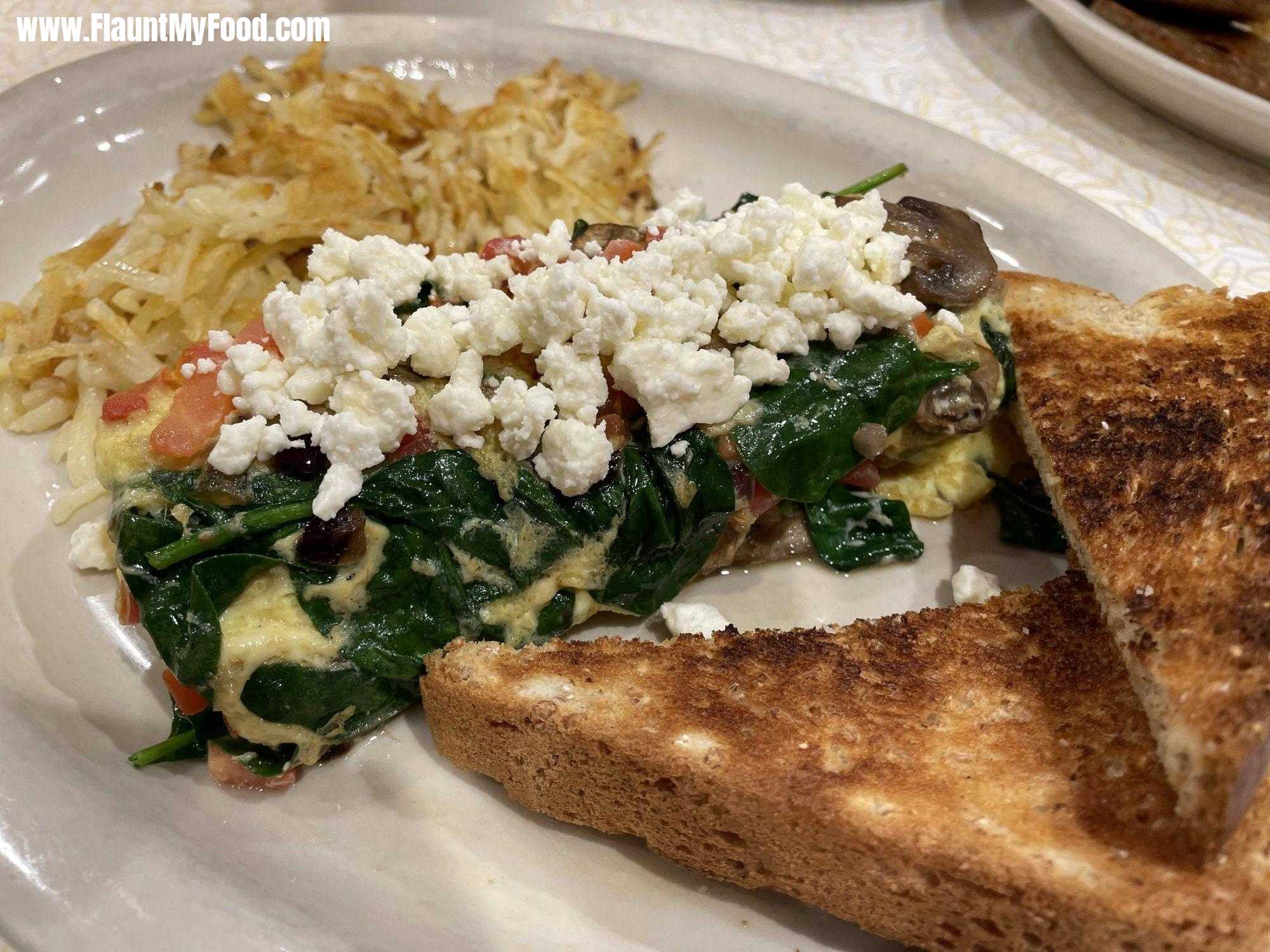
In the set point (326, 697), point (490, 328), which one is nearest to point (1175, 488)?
point (490, 328)

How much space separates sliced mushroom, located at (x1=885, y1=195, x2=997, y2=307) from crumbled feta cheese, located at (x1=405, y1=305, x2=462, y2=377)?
58.9 inches

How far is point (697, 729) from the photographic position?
234cm

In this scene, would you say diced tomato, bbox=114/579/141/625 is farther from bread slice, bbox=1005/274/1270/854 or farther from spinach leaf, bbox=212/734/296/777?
bread slice, bbox=1005/274/1270/854

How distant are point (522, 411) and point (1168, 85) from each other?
11.9 ft

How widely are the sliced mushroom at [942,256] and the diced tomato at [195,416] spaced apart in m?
2.02

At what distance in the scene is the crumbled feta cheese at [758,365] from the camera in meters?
2.76

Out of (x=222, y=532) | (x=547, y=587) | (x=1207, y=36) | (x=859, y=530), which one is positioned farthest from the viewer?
(x=1207, y=36)

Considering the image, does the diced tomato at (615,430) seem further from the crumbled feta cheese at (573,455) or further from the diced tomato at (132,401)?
the diced tomato at (132,401)

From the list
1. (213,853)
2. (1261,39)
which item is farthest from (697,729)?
(1261,39)

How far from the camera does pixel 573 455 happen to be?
2.50m

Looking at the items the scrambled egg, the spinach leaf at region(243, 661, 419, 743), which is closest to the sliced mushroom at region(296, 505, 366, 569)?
the spinach leaf at region(243, 661, 419, 743)

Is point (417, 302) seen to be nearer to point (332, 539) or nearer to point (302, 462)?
point (302, 462)

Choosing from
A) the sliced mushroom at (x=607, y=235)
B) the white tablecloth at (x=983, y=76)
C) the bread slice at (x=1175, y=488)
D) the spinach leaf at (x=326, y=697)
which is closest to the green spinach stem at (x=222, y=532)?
the spinach leaf at (x=326, y=697)

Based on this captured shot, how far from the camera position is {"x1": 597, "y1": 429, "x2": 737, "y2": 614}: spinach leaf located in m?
2.72
